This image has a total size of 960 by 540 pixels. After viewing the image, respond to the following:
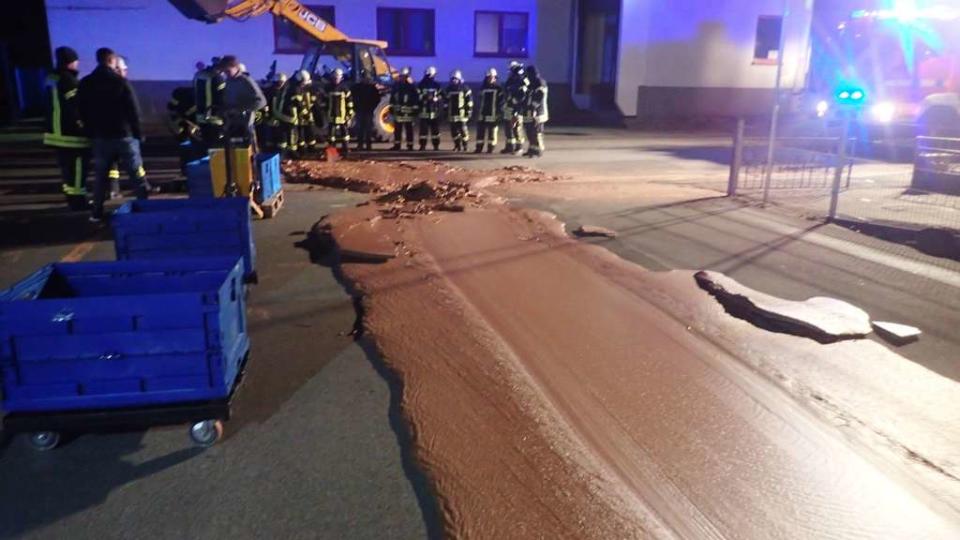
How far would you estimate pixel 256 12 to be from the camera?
2086 centimetres

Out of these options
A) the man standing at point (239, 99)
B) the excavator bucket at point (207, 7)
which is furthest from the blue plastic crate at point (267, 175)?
the excavator bucket at point (207, 7)

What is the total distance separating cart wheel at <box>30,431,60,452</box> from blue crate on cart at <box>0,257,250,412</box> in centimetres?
23

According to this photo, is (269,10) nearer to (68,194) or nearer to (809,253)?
(68,194)

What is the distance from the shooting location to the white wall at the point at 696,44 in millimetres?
27188

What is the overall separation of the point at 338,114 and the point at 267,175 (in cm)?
657

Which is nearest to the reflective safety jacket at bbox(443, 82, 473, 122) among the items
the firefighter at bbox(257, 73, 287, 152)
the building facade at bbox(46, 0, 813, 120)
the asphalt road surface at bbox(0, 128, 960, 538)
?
the firefighter at bbox(257, 73, 287, 152)

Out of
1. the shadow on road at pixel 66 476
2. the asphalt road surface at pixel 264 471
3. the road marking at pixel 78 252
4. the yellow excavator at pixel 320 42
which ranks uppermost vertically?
the yellow excavator at pixel 320 42

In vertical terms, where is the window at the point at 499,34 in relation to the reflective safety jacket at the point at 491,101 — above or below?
above

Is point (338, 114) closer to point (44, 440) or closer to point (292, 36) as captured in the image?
point (292, 36)

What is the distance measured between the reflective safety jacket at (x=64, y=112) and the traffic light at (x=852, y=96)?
968 cm

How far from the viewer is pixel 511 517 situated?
135 inches

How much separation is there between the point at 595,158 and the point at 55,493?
1487 cm

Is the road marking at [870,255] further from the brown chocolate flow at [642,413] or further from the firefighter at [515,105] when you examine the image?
the firefighter at [515,105]

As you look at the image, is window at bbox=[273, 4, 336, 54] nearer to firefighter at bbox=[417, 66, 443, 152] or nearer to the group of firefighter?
the group of firefighter
